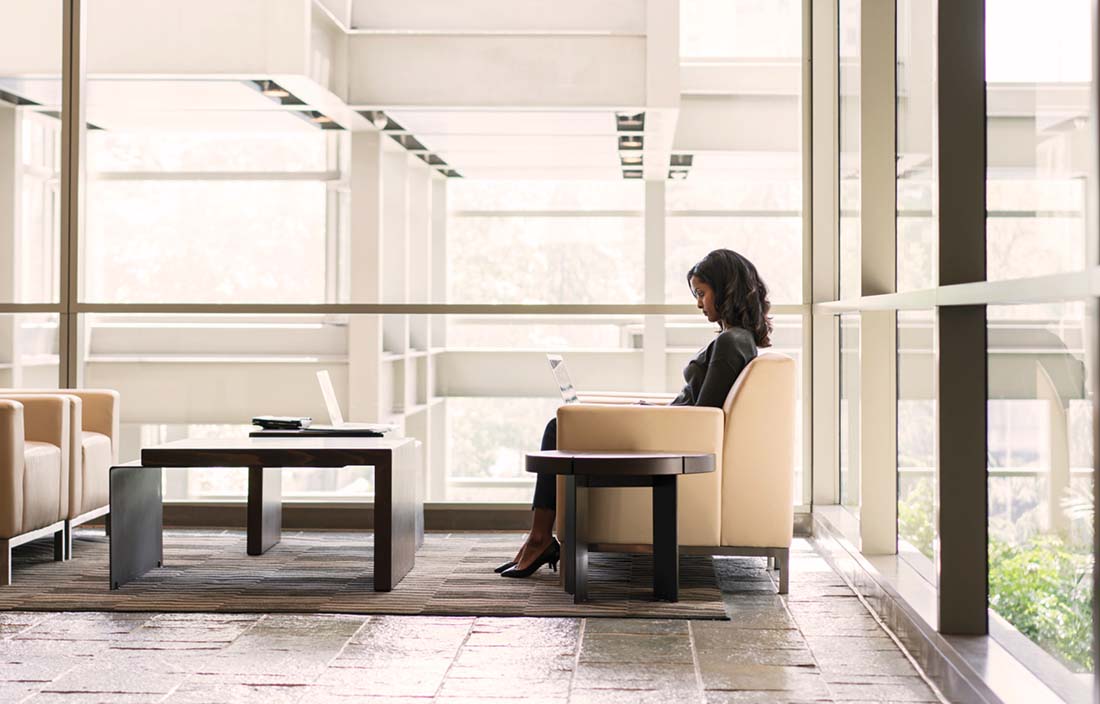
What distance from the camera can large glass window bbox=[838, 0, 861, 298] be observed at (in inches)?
192

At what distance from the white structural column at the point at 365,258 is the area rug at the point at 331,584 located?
4.64 metres

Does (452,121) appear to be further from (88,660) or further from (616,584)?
(88,660)

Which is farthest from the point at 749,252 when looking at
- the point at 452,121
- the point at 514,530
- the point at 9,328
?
the point at 514,530

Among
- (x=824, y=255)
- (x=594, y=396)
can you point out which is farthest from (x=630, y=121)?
(x=594, y=396)

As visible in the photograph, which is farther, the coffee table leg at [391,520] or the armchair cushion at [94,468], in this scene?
the armchair cushion at [94,468]

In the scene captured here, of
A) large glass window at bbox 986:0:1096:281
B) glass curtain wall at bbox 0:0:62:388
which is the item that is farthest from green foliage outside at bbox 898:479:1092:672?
glass curtain wall at bbox 0:0:62:388

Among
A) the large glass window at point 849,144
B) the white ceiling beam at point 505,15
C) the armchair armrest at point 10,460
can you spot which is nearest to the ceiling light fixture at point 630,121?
the white ceiling beam at point 505,15

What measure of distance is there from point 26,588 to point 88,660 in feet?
3.77

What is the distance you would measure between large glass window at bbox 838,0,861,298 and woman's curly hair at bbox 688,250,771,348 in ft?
1.98

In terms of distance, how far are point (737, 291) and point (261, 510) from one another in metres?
2.08

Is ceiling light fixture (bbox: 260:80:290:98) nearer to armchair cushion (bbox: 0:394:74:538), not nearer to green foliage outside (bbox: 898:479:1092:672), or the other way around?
armchair cushion (bbox: 0:394:74:538)

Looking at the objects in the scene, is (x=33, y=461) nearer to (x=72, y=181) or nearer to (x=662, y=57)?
(x=72, y=181)

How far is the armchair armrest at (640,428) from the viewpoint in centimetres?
413

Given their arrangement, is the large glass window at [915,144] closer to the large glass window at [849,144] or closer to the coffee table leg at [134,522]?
the large glass window at [849,144]
